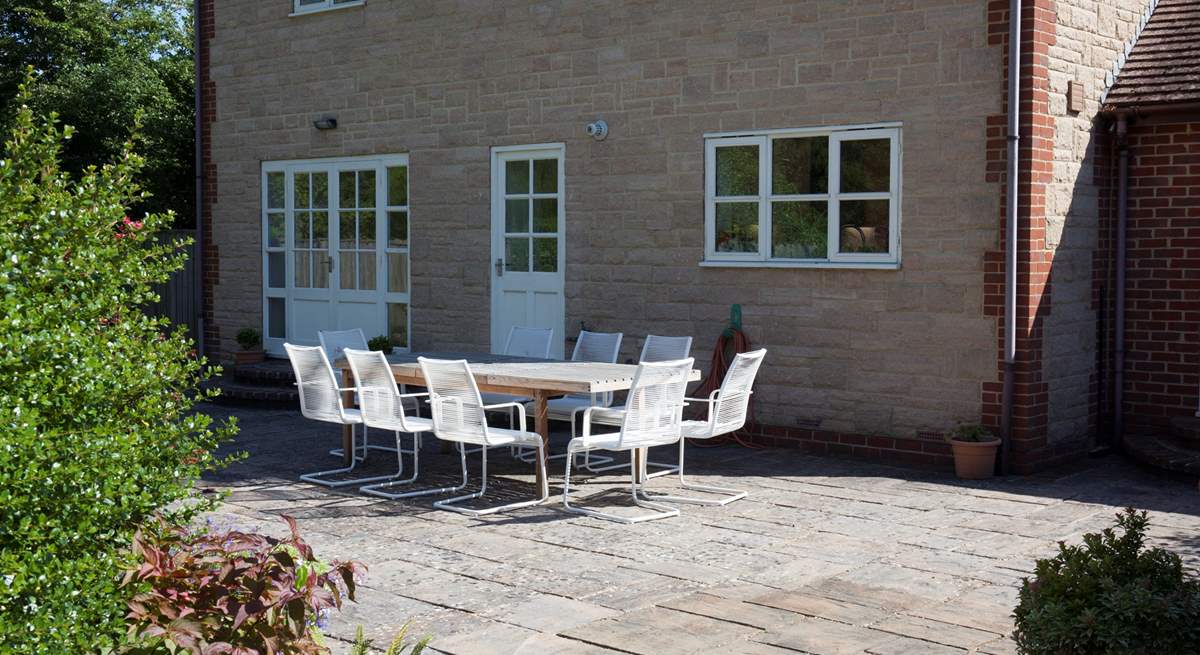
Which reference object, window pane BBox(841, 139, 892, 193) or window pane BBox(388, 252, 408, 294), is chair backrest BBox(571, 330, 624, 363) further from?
window pane BBox(388, 252, 408, 294)

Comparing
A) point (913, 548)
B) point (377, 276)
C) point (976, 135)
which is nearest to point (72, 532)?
point (913, 548)

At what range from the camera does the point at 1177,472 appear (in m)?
9.39

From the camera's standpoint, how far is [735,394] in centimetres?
870

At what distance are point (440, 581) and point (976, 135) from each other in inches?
215

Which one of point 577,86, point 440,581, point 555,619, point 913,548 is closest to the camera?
point 555,619

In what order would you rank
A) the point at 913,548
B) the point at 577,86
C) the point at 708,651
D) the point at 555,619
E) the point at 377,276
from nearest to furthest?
1. the point at 708,651
2. the point at 555,619
3. the point at 913,548
4. the point at 577,86
5. the point at 377,276

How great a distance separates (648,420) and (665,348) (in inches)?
90.2

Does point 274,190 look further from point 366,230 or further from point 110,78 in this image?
point 110,78

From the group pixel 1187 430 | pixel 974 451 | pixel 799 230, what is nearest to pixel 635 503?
pixel 974 451

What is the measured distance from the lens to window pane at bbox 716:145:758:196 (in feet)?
35.9

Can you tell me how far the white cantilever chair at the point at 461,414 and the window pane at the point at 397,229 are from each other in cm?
537

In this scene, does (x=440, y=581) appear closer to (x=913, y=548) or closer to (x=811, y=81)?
(x=913, y=548)

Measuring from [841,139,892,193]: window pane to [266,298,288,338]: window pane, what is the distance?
23.7ft

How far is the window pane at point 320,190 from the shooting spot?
14.4 metres
